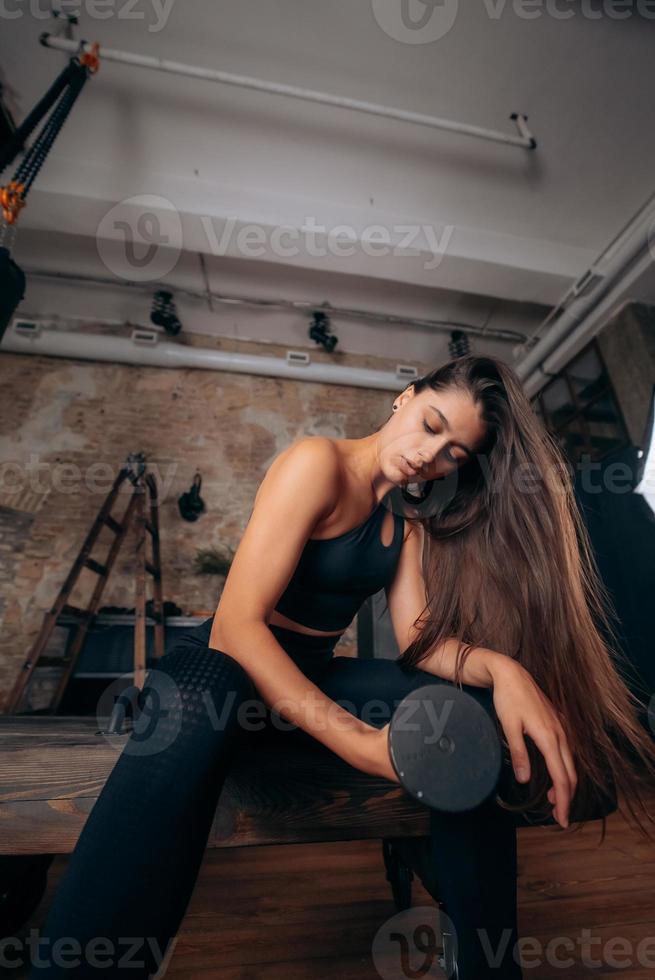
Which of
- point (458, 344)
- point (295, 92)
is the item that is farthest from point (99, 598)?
point (458, 344)

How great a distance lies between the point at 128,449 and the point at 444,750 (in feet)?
15.5

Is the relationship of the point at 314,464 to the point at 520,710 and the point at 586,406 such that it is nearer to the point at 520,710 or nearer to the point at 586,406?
the point at 520,710

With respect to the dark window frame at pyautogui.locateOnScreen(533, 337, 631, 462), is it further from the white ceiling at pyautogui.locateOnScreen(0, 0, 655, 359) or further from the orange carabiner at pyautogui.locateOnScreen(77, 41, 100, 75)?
the orange carabiner at pyautogui.locateOnScreen(77, 41, 100, 75)

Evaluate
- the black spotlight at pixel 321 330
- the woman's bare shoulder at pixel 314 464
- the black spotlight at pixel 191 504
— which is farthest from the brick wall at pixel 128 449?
the woman's bare shoulder at pixel 314 464

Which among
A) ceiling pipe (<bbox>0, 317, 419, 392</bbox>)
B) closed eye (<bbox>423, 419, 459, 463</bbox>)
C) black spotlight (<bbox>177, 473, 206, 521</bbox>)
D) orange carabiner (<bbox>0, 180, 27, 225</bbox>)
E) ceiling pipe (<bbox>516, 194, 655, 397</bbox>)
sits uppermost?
ceiling pipe (<bbox>0, 317, 419, 392</bbox>)

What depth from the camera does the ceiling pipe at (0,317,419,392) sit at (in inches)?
178

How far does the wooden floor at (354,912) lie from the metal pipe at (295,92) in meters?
4.11

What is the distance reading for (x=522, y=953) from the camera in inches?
43.5

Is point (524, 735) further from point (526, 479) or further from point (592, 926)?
point (592, 926)

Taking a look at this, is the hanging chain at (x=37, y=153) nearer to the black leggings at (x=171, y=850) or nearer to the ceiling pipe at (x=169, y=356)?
the ceiling pipe at (x=169, y=356)

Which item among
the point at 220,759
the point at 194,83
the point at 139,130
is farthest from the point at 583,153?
the point at 220,759

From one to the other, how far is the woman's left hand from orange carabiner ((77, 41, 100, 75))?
4032mm

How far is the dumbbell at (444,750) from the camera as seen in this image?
0.44 m

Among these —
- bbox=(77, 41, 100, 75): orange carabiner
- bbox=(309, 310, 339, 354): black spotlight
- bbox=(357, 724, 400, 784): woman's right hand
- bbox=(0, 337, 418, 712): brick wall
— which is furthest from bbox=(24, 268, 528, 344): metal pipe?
bbox=(357, 724, 400, 784): woman's right hand
